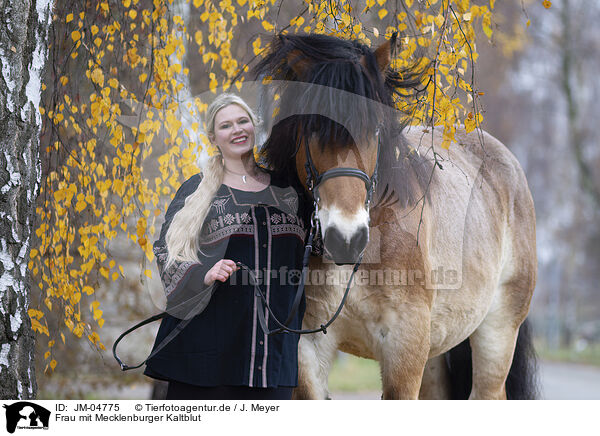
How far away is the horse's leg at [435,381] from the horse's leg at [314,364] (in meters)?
1.21

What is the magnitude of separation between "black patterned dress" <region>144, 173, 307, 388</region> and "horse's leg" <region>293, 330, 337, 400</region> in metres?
0.30

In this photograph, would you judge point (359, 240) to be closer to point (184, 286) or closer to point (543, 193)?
point (184, 286)

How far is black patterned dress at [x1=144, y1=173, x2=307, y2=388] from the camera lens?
2436mm

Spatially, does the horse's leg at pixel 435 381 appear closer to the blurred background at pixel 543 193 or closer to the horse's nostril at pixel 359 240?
the horse's nostril at pixel 359 240

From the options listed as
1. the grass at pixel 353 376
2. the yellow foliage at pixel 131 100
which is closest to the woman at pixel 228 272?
the yellow foliage at pixel 131 100

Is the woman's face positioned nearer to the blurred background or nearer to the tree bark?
the tree bark

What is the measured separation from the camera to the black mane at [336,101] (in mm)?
2359

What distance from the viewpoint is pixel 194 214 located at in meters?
2.48

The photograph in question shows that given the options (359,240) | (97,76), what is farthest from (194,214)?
(97,76)
